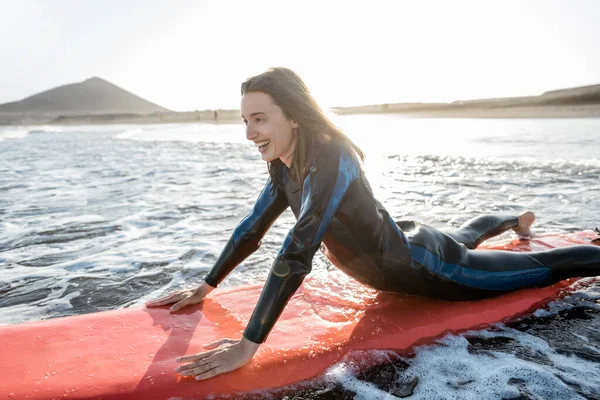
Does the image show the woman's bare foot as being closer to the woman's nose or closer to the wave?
the woman's nose

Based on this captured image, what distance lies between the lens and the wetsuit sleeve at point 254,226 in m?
2.58

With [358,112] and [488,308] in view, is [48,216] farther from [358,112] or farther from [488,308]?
[358,112]

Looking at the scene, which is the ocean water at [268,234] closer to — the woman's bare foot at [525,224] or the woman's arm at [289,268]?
the woman's arm at [289,268]

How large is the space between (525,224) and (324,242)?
6.79 feet

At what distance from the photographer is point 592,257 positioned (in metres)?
2.80

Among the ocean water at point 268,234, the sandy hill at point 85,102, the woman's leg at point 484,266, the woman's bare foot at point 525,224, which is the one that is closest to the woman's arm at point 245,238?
the ocean water at point 268,234

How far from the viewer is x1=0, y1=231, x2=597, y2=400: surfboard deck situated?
189 cm

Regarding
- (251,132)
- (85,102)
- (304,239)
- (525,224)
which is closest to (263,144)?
(251,132)

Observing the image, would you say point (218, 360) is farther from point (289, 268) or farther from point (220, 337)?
point (289, 268)

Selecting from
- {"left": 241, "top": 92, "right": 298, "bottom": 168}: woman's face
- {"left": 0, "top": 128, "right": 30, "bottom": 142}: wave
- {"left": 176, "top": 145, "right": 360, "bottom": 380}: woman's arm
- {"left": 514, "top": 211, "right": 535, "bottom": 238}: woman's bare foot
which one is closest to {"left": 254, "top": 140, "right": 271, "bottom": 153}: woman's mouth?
{"left": 241, "top": 92, "right": 298, "bottom": 168}: woman's face

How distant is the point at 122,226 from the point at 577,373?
4528 millimetres

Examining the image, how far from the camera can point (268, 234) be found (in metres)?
4.87

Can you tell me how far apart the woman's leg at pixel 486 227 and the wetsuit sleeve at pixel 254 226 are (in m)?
1.25

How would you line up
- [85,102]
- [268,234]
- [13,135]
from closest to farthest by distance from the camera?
[268,234]
[13,135]
[85,102]
